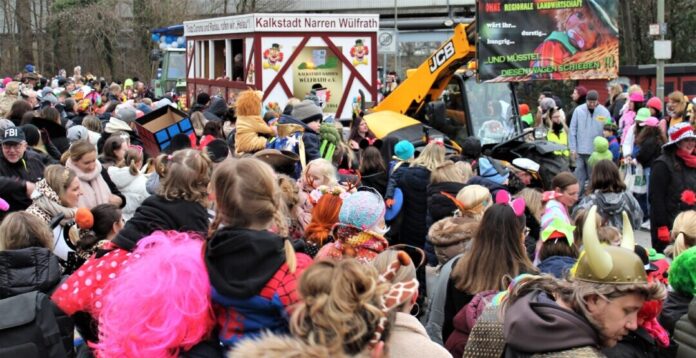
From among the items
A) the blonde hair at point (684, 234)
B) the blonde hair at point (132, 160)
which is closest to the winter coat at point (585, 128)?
the blonde hair at point (132, 160)

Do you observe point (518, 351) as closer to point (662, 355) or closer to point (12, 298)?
point (662, 355)

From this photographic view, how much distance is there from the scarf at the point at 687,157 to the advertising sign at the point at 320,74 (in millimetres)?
8656

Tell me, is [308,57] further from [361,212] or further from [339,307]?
[339,307]

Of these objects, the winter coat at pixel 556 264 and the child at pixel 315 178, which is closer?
the winter coat at pixel 556 264

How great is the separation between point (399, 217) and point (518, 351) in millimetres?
5534

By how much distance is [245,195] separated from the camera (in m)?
3.89

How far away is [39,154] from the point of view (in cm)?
985

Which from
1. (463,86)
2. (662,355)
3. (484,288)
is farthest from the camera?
(463,86)

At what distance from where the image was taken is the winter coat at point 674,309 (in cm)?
474

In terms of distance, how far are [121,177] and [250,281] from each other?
536 cm

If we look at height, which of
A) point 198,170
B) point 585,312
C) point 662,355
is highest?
point 198,170

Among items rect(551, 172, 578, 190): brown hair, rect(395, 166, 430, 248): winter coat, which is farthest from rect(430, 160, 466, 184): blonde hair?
rect(551, 172, 578, 190): brown hair

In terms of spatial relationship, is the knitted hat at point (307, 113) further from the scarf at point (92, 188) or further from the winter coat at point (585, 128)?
the winter coat at point (585, 128)

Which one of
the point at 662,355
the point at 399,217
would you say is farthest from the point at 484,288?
the point at 399,217
